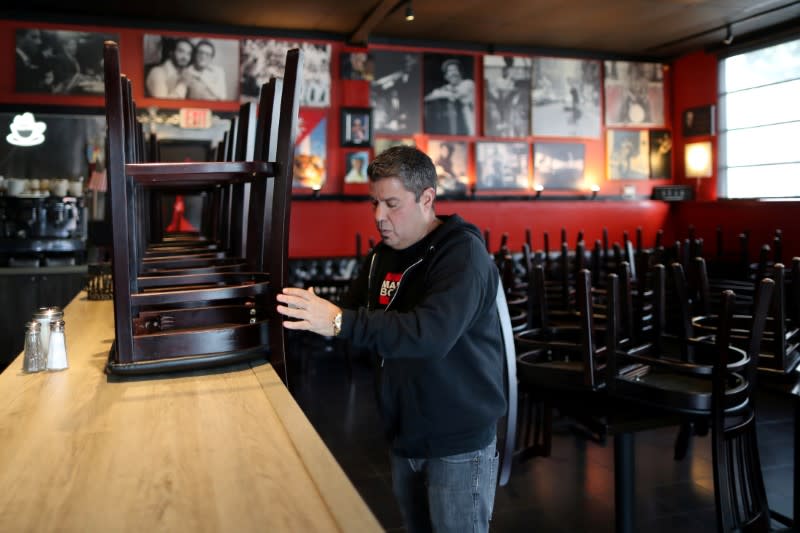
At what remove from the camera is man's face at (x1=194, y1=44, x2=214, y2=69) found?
840 centimetres

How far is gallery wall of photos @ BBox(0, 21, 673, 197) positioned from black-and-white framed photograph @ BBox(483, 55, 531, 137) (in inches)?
0.6

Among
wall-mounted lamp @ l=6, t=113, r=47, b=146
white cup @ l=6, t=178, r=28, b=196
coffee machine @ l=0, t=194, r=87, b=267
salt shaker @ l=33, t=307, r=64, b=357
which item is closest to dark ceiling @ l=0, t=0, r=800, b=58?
wall-mounted lamp @ l=6, t=113, r=47, b=146

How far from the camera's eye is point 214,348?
5.12 ft

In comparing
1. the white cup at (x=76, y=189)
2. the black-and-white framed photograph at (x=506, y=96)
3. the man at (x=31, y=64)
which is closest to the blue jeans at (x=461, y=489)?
the white cup at (x=76, y=189)

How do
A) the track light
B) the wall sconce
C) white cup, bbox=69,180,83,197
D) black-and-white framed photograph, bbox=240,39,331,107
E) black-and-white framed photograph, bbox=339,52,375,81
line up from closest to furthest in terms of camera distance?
white cup, bbox=69,180,83,197 < black-and-white framed photograph, bbox=240,39,331,107 < the track light < black-and-white framed photograph, bbox=339,52,375,81 < the wall sconce

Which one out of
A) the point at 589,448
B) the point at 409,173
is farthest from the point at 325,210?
the point at 409,173

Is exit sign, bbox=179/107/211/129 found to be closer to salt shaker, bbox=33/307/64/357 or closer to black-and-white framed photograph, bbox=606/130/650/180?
black-and-white framed photograph, bbox=606/130/650/180

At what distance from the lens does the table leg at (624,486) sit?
258 centimetres

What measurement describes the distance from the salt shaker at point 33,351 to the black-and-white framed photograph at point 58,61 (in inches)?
284

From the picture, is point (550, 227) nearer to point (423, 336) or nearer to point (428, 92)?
point (428, 92)

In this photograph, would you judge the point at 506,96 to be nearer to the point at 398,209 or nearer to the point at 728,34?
the point at 728,34

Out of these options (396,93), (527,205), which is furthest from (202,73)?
(527,205)

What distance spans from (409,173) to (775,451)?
11.0ft

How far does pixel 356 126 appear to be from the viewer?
29.4 ft
